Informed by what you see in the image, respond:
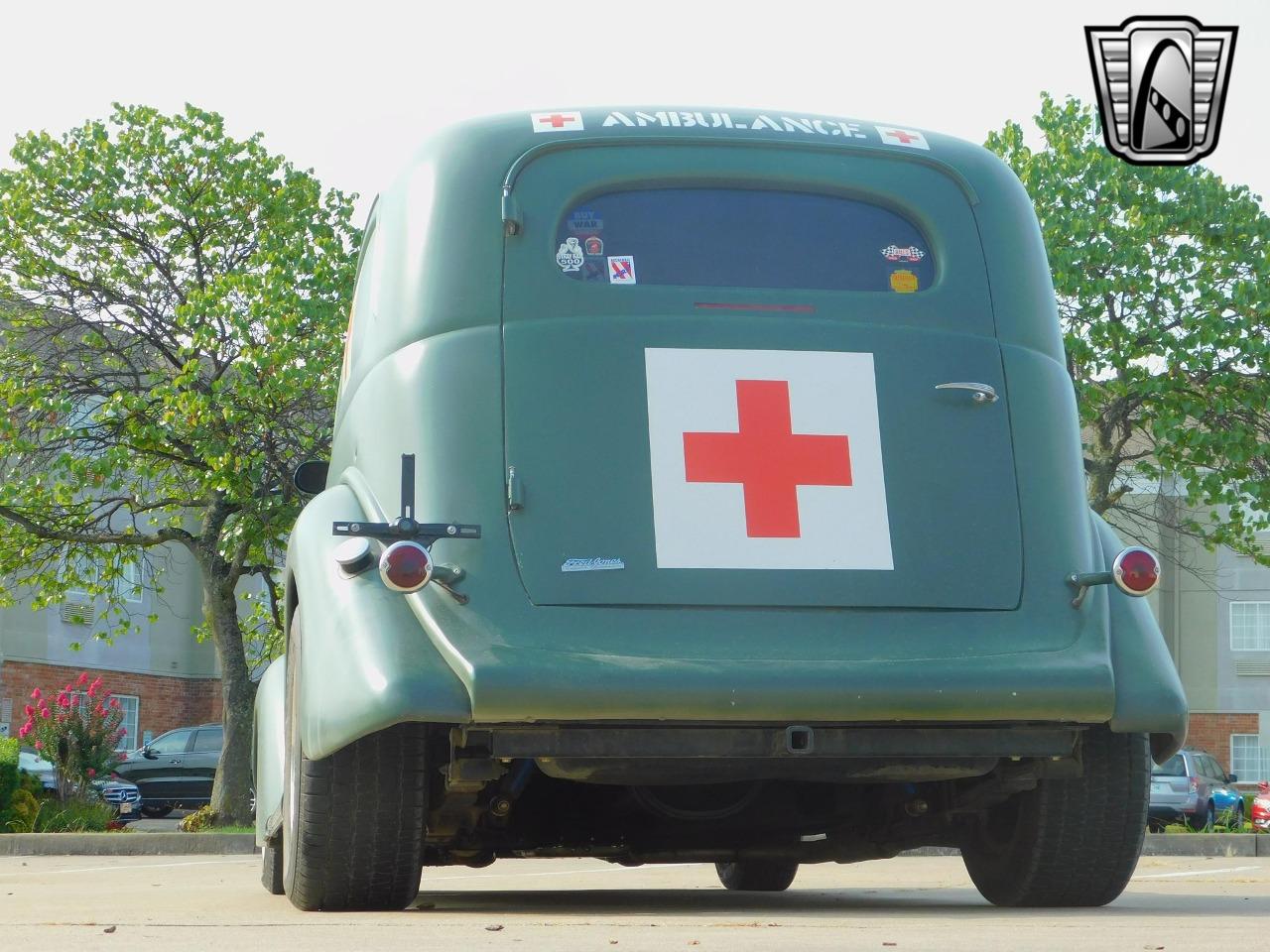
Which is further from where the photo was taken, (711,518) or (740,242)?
(740,242)

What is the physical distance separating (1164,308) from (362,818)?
18.4 meters

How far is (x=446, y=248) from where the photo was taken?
544 cm

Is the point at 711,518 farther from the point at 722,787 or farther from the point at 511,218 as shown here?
the point at 722,787

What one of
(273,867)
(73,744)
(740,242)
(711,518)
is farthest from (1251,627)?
(711,518)

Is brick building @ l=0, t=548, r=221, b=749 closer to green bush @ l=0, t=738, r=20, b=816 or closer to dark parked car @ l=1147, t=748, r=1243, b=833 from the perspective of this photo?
green bush @ l=0, t=738, r=20, b=816

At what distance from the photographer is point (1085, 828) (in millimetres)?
5527

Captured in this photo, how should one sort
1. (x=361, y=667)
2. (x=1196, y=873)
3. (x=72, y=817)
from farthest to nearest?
(x=72, y=817), (x=1196, y=873), (x=361, y=667)

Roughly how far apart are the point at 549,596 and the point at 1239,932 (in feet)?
6.45

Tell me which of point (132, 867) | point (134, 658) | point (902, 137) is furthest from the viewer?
point (134, 658)

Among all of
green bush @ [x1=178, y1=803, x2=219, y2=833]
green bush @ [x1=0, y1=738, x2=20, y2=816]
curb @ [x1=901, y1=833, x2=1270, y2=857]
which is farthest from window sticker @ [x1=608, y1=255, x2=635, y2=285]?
green bush @ [x1=178, y1=803, x2=219, y2=833]

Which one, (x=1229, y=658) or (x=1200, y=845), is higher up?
(x=1229, y=658)


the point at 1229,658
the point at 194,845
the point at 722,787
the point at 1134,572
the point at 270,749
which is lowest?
the point at 194,845

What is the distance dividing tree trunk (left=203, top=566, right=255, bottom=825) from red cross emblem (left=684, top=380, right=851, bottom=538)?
16384 millimetres

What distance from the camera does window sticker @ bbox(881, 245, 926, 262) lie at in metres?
5.68
